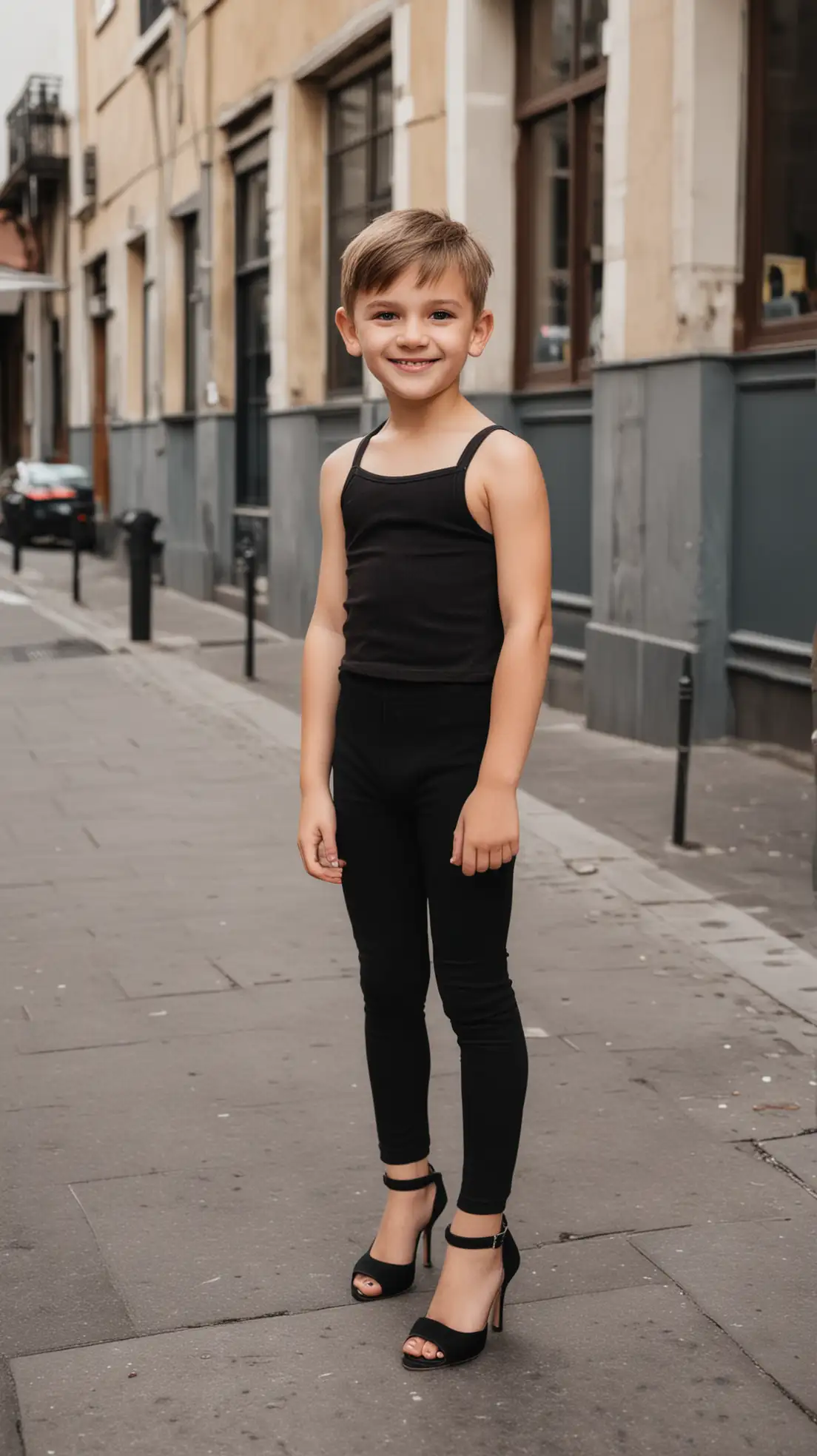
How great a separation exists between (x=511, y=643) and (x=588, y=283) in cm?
874

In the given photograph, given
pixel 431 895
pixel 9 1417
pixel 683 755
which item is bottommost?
pixel 9 1417

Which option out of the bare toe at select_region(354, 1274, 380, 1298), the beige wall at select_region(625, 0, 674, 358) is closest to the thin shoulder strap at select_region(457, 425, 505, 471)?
the bare toe at select_region(354, 1274, 380, 1298)

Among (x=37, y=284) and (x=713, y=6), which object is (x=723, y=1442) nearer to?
(x=713, y=6)

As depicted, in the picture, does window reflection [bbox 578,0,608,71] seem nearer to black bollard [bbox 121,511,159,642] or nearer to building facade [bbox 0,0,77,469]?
black bollard [bbox 121,511,159,642]

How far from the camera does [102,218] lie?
26781 mm

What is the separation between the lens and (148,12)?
73.4 feet

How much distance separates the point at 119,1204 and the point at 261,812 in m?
4.42

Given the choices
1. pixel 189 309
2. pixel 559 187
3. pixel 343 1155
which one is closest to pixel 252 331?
pixel 189 309

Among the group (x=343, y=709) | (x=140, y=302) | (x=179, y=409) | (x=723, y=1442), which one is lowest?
(x=723, y=1442)

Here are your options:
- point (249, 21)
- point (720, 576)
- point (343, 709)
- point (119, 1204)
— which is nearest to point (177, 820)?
point (720, 576)

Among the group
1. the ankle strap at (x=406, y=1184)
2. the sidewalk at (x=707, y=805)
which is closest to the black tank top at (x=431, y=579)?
the ankle strap at (x=406, y=1184)

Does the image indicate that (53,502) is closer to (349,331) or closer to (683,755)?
(683,755)

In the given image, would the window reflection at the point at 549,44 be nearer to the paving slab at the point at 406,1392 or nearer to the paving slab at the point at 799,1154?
the paving slab at the point at 799,1154

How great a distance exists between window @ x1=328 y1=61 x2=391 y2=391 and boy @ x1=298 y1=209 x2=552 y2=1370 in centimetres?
1141
